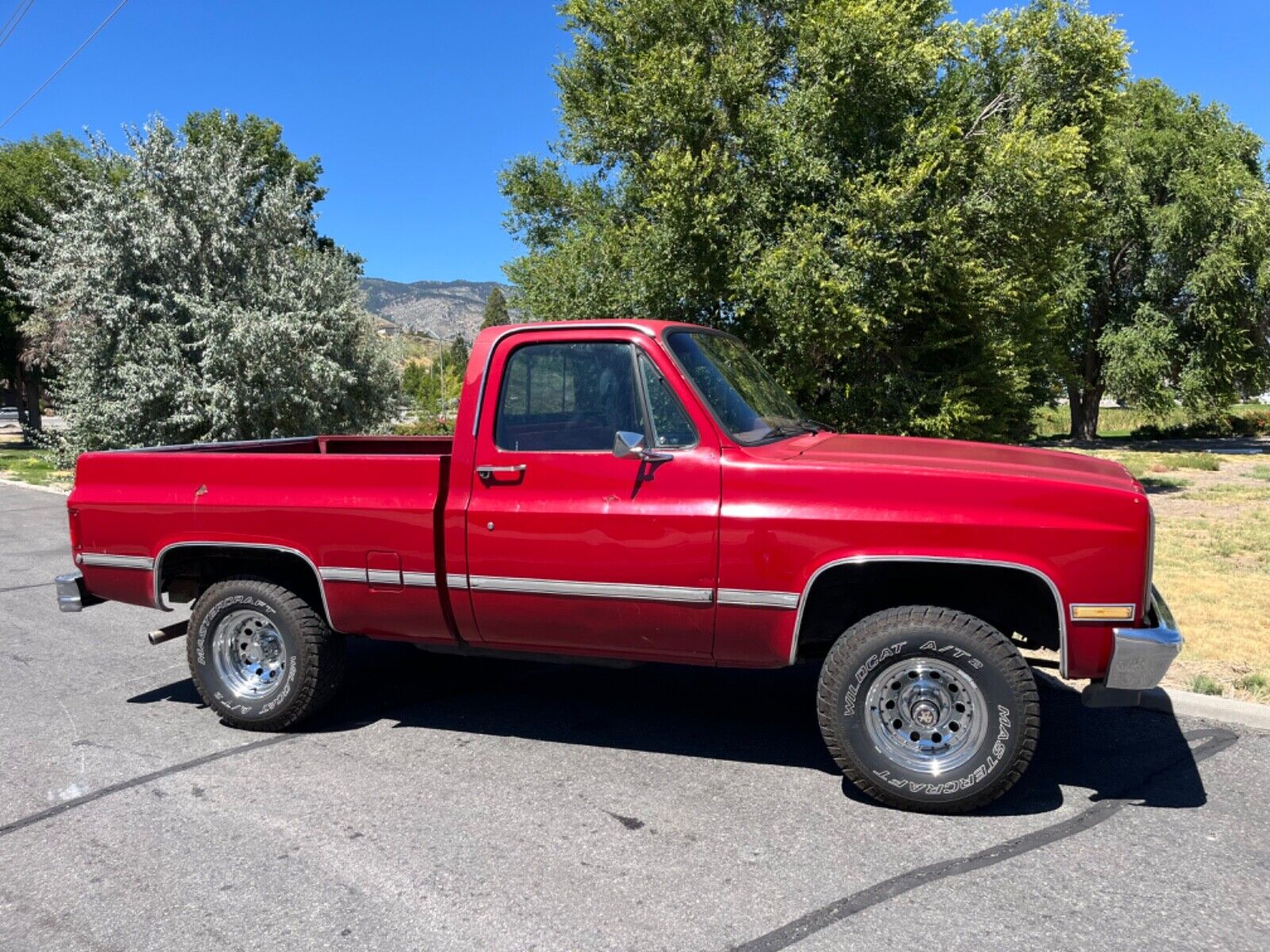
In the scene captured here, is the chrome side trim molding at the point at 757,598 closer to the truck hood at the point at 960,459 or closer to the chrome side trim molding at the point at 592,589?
the chrome side trim molding at the point at 592,589

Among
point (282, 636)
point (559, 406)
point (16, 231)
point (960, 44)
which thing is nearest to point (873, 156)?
point (960, 44)

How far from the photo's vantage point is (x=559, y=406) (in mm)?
4629

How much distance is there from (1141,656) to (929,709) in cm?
83

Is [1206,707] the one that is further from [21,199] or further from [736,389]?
[21,199]

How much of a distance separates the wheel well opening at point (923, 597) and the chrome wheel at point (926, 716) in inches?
13.6

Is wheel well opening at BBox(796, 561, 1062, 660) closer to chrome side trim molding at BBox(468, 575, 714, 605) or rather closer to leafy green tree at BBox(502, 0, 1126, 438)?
chrome side trim molding at BBox(468, 575, 714, 605)

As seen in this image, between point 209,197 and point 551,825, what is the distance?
1422 centimetres

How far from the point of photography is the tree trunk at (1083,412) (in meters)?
33.8

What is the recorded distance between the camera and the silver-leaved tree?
1461cm

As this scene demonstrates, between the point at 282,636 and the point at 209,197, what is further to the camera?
the point at 209,197

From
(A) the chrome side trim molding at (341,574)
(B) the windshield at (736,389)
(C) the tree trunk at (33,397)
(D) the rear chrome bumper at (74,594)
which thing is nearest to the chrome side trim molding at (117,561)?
(D) the rear chrome bumper at (74,594)

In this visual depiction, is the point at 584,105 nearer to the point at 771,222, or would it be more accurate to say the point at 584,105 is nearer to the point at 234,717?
the point at 771,222

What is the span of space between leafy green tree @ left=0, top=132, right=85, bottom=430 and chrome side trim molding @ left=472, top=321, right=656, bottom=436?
28170 mm

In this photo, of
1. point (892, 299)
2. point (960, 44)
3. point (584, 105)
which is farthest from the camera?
point (584, 105)
